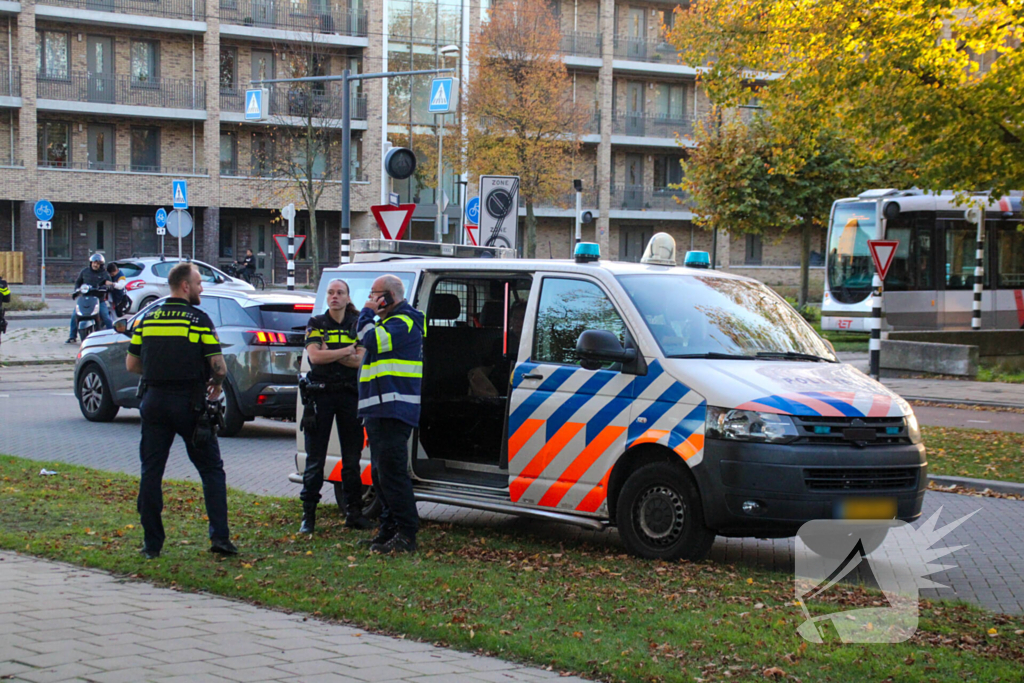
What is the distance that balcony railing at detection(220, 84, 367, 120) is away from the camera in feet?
156

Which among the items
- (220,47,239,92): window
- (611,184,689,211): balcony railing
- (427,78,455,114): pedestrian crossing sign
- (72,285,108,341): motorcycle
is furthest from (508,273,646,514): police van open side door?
(611,184,689,211): balcony railing

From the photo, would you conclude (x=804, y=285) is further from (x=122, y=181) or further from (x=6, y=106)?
(x=6, y=106)

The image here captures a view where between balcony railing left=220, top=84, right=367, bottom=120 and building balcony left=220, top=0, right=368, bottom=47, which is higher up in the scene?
building balcony left=220, top=0, right=368, bottom=47

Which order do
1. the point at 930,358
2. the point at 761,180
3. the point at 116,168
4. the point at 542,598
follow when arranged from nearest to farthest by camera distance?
1. the point at 542,598
2. the point at 930,358
3. the point at 761,180
4. the point at 116,168

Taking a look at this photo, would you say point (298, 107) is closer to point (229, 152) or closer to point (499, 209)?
point (229, 152)

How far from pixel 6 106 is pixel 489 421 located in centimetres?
4308

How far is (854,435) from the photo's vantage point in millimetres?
6738

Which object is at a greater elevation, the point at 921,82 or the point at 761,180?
the point at 761,180

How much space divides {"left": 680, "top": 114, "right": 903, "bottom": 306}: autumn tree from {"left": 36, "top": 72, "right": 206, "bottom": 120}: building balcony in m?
22.7

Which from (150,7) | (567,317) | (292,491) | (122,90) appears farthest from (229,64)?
(567,317)

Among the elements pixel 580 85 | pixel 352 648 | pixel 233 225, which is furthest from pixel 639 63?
pixel 352 648

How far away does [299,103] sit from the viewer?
157ft

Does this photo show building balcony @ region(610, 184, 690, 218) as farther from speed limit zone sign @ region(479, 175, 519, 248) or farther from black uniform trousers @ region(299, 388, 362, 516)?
black uniform trousers @ region(299, 388, 362, 516)

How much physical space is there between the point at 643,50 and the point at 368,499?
52876 millimetres
